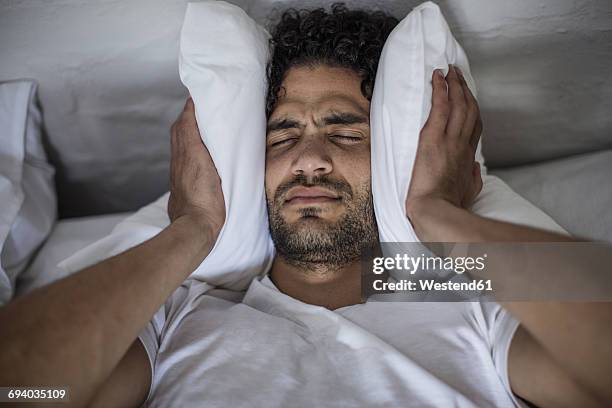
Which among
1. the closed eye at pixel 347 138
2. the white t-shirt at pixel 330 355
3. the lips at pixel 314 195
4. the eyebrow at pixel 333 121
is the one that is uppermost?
the eyebrow at pixel 333 121

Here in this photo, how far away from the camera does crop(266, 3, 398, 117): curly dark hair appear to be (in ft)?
3.92

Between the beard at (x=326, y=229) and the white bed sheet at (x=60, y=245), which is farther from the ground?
the beard at (x=326, y=229)

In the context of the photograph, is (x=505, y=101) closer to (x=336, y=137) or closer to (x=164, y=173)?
(x=336, y=137)

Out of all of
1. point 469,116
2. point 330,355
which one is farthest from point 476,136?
point 330,355

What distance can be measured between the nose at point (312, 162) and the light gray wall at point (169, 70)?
0.38 metres

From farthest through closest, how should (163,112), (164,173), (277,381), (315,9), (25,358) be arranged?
(164,173)
(163,112)
(315,9)
(277,381)
(25,358)

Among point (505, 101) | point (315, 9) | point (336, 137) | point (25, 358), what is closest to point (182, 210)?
point (336, 137)

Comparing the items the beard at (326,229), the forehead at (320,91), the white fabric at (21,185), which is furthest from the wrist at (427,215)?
the white fabric at (21,185)

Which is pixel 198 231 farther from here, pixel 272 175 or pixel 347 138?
pixel 347 138

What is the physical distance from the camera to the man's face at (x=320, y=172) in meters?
1.08

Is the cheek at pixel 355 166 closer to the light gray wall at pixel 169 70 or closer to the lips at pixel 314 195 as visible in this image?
the lips at pixel 314 195

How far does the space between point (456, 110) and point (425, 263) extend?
28 centimetres

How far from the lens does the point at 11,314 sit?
72cm

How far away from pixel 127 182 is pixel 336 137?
28.7 inches
